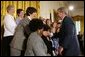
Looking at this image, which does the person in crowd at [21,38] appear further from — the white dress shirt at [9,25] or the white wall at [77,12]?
the white wall at [77,12]

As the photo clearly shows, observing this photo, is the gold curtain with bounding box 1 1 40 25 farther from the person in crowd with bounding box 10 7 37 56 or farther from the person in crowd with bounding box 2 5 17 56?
the person in crowd with bounding box 10 7 37 56

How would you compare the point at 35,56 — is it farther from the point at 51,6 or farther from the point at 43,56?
the point at 51,6

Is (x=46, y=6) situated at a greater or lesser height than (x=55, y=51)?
greater

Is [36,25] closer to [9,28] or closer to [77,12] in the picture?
[9,28]

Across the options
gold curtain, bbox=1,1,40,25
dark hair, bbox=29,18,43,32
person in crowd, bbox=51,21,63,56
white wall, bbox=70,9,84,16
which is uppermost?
gold curtain, bbox=1,1,40,25

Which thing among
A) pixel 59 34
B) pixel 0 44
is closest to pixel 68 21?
pixel 59 34

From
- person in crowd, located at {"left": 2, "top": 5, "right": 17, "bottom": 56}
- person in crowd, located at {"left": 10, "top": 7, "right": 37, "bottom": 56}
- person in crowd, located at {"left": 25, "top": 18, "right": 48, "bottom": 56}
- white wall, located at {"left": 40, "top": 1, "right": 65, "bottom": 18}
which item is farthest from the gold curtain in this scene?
person in crowd, located at {"left": 25, "top": 18, "right": 48, "bottom": 56}

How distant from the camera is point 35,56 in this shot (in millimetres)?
2979

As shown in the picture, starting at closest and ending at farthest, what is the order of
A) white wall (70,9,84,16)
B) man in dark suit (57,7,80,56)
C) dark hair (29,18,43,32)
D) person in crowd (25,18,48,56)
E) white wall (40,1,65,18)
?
person in crowd (25,18,48,56), dark hair (29,18,43,32), man in dark suit (57,7,80,56), white wall (70,9,84,16), white wall (40,1,65,18)

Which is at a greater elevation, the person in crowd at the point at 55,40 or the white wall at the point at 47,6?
the white wall at the point at 47,6

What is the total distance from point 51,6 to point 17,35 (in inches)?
145

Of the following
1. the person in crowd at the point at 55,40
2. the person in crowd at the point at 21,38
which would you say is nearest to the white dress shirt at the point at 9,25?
the person in crowd at the point at 21,38

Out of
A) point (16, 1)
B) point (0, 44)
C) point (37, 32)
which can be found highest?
point (16, 1)

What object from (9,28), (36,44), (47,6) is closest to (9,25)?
(9,28)
